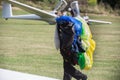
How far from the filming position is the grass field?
3.79m

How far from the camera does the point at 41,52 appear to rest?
4719mm

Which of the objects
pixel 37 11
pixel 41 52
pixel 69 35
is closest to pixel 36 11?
pixel 37 11

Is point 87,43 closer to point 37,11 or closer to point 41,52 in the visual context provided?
point 37,11

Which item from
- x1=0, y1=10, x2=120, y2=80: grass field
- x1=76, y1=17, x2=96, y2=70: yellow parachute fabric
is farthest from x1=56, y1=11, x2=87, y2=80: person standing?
x1=0, y1=10, x2=120, y2=80: grass field

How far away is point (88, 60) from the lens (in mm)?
3129

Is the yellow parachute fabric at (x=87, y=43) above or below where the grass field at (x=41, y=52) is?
above

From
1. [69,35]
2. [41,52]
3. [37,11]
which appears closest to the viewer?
[69,35]

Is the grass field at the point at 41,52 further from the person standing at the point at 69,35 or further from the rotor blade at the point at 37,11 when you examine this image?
the person standing at the point at 69,35

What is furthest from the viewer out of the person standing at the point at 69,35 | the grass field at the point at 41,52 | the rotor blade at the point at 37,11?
the grass field at the point at 41,52

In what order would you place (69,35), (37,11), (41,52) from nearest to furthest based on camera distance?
(69,35), (37,11), (41,52)

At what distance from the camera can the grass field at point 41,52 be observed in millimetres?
3789

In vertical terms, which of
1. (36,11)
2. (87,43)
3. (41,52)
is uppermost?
(36,11)

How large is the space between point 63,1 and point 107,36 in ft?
7.89

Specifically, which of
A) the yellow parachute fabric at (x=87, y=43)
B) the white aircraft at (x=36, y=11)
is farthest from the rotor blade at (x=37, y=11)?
the yellow parachute fabric at (x=87, y=43)
